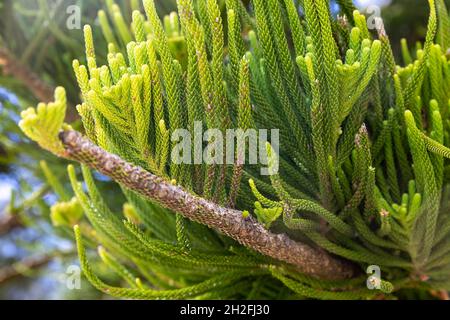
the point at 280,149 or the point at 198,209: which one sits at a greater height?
the point at 280,149

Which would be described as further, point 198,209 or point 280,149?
point 280,149

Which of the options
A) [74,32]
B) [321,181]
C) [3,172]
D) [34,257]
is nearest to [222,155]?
[321,181]

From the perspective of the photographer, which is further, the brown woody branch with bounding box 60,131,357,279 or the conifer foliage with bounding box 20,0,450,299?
the conifer foliage with bounding box 20,0,450,299

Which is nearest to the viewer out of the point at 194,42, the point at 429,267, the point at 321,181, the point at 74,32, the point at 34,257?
the point at 194,42

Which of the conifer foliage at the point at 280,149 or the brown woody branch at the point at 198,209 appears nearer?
the brown woody branch at the point at 198,209

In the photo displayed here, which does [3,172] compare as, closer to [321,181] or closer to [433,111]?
[321,181]
